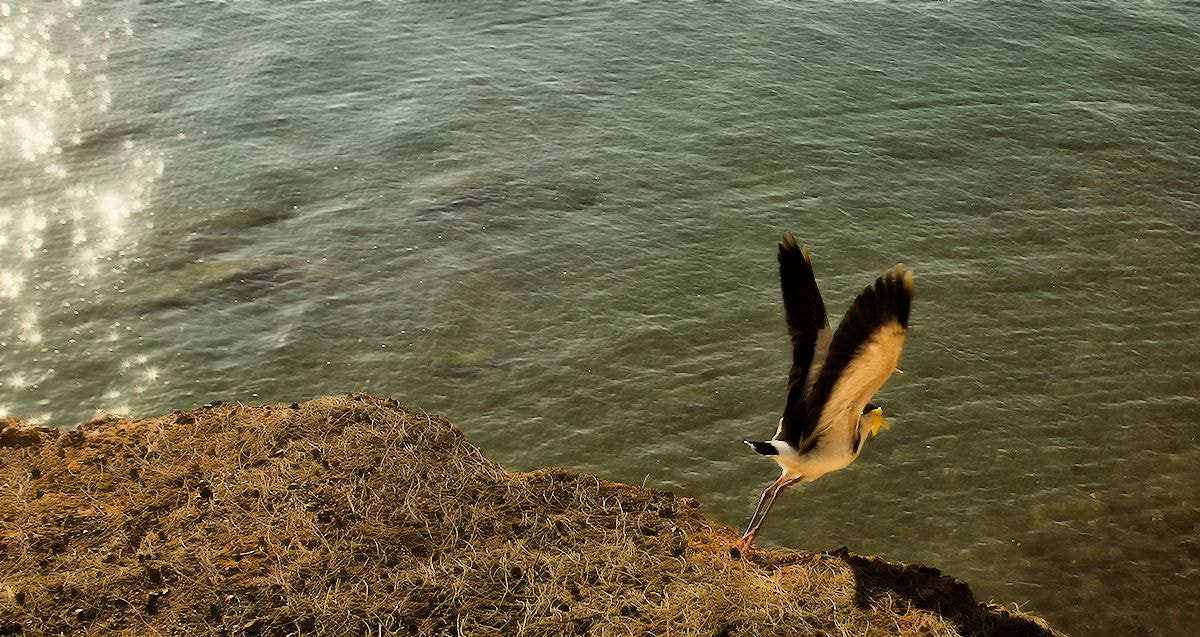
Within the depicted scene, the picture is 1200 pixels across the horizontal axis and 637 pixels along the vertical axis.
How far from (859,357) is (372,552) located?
371 cm

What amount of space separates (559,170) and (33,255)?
6.42 m

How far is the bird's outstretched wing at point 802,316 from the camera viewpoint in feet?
23.3

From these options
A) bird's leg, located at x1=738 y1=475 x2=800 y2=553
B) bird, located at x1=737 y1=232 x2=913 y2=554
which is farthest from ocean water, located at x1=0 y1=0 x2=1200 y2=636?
bird, located at x1=737 y1=232 x2=913 y2=554

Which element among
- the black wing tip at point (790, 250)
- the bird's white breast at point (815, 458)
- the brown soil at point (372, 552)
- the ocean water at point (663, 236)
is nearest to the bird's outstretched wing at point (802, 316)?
the black wing tip at point (790, 250)

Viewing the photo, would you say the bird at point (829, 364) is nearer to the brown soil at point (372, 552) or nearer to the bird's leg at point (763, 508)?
the bird's leg at point (763, 508)

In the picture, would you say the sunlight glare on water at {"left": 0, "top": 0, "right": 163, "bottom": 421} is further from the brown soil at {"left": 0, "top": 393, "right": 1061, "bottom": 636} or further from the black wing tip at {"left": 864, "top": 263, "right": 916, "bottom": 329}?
the black wing tip at {"left": 864, "top": 263, "right": 916, "bottom": 329}

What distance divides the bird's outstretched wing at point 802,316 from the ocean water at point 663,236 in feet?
8.35

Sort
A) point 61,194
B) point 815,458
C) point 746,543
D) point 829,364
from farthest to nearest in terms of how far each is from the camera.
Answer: point 61,194 < point 746,543 < point 815,458 < point 829,364

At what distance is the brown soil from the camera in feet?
23.6

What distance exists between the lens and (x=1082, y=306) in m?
11.9

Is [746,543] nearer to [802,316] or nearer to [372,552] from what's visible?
[802,316]

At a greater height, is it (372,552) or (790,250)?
(790,250)

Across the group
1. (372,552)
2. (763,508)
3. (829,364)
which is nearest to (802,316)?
(829,364)

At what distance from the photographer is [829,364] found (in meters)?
6.95
